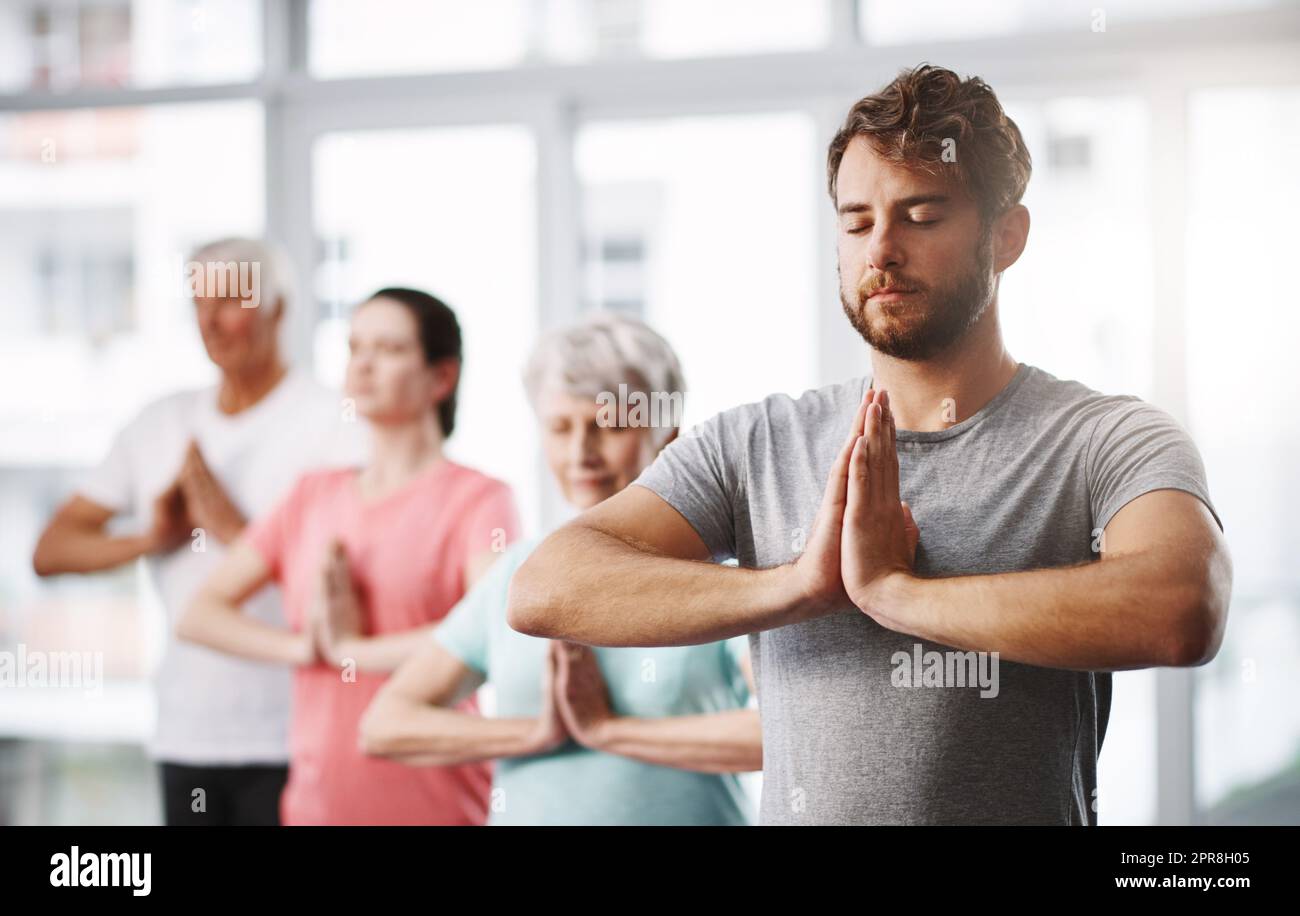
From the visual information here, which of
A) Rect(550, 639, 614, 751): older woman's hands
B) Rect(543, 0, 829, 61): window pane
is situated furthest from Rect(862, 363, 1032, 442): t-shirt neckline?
Rect(543, 0, 829, 61): window pane

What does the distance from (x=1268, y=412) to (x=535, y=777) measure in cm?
143

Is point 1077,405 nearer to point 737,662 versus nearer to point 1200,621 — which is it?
point 1200,621

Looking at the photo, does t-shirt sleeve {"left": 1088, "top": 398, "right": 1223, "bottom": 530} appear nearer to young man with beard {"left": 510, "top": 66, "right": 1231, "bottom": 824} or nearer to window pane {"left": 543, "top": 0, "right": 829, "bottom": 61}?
young man with beard {"left": 510, "top": 66, "right": 1231, "bottom": 824}

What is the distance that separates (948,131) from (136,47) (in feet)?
6.19

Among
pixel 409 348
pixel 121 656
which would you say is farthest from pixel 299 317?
pixel 121 656

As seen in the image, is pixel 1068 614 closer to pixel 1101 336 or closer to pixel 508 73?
pixel 1101 336

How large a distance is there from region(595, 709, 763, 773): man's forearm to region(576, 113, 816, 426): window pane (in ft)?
2.22

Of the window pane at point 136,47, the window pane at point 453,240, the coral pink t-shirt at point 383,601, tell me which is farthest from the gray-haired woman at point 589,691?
the window pane at point 136,47

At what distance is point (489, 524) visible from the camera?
183 cm

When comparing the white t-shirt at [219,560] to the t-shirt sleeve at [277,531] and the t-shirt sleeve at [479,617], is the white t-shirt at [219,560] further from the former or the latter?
the t-shirt sleeve at [479,617]

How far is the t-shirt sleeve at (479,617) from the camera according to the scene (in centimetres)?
163

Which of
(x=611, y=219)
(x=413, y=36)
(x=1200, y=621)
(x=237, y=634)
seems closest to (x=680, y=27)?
(x=611, y=219)

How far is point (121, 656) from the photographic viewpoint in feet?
7.85

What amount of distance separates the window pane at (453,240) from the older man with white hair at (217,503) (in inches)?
5.9
